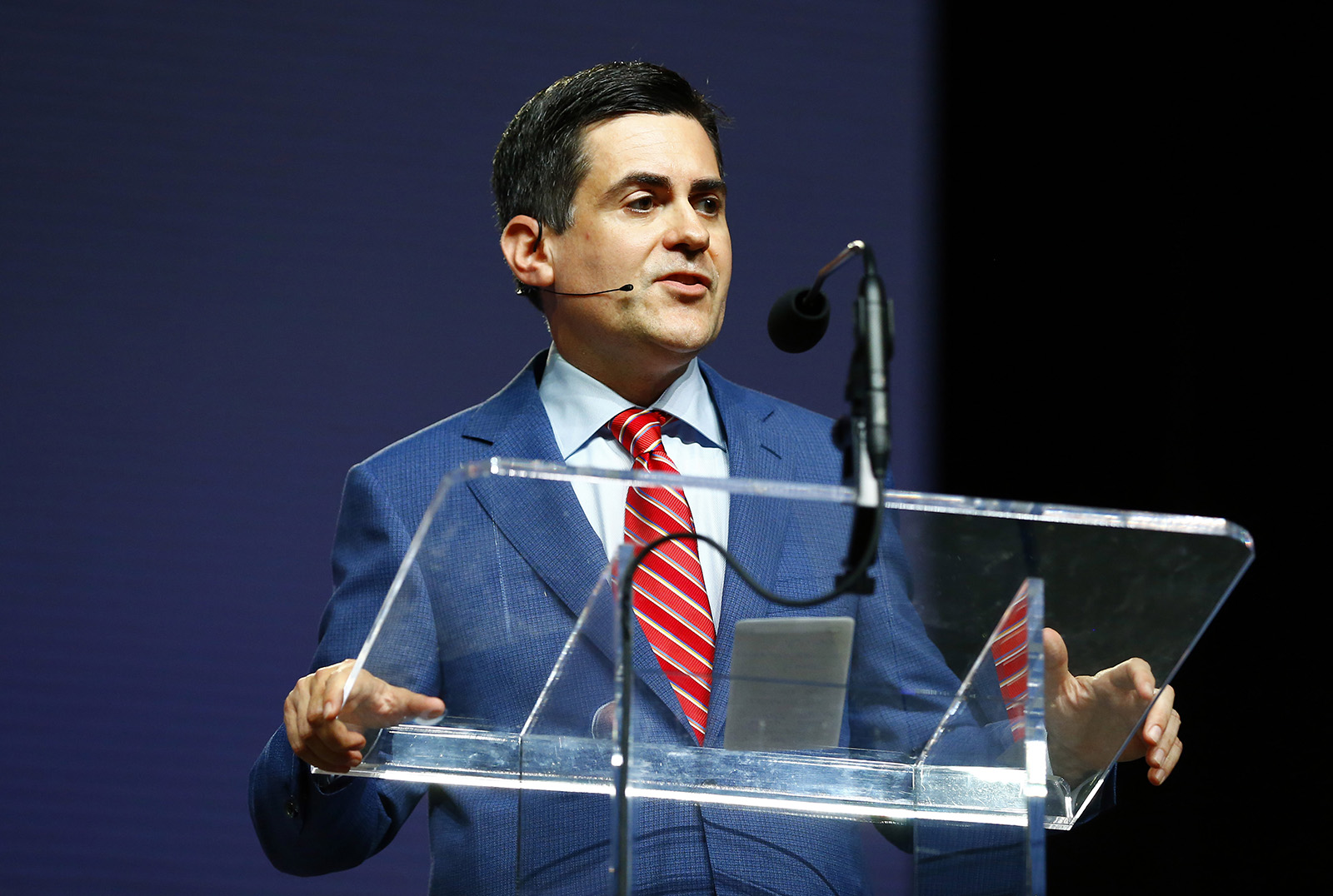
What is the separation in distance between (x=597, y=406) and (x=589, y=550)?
1.86ft

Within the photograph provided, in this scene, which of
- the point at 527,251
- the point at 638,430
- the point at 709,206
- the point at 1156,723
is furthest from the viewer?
the point at 527,251

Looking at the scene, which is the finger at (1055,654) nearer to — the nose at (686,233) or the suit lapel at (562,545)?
the suit lapel at (562,545)

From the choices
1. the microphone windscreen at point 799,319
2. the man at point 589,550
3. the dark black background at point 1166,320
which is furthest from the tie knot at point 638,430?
the dark black background at point 1166,320

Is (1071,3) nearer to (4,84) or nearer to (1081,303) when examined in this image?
(1081,303)

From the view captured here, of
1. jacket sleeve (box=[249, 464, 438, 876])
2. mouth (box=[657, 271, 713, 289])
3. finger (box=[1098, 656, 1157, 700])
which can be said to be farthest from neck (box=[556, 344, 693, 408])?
finger (box=[1098, 656, 1157, 700])

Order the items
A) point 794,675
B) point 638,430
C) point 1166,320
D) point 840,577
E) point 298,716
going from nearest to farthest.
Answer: point 840,577 → point 794,675 → point 298,716 → point 638,430 → point 1166,320

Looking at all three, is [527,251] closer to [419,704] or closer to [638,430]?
[638,430]

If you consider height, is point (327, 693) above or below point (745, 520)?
below

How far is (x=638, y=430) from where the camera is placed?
186 cm

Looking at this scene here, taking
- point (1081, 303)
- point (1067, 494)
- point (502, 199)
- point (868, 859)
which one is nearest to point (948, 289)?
point (1081, 303)

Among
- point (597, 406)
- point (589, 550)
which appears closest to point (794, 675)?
point (589, 550)

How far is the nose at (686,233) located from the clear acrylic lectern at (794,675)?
0.76 metres

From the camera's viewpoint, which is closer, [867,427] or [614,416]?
[867,427]

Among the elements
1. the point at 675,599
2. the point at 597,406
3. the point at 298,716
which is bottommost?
the point at 298,716
